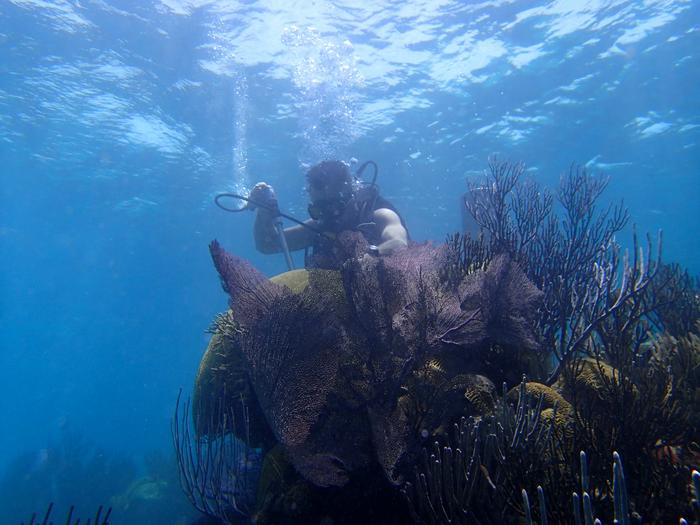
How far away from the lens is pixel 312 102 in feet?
59.3

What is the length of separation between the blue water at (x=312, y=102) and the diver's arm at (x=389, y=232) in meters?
5.31

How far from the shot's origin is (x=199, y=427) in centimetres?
457

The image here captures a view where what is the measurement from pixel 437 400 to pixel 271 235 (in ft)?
18.4

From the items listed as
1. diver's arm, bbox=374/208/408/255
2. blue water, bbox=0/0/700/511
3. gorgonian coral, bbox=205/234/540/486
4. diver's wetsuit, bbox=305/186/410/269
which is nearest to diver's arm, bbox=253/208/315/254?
diver's wetsuit, bbox=305/186/410/269

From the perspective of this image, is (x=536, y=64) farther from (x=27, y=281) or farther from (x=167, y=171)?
(x=27, y=281)

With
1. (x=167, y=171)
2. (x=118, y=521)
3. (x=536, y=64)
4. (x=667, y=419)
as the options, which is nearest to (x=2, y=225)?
(x=167, y=171)

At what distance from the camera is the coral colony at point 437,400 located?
2463mm

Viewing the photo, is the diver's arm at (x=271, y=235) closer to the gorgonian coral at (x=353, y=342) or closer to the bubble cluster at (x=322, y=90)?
the gorgonian coral at (x=353, y=342)

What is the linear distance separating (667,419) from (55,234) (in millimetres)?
42547

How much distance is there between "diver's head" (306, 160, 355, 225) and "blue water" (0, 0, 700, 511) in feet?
19.8

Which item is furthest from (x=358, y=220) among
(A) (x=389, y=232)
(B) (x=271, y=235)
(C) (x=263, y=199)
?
(B) (x=271, y=235)

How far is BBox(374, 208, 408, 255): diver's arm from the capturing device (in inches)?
225

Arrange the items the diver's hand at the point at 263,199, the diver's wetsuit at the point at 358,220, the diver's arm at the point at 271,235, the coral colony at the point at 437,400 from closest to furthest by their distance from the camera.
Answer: the coral colony at the point at 437,400 → the diver's wetsuit at the point at 358,220 → the diver's hand at the point at 263,199 → the diver's arm at the point at 271,235

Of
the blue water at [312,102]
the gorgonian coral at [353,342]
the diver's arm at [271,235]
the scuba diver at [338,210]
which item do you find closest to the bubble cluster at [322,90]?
the blue water at [312,102]
